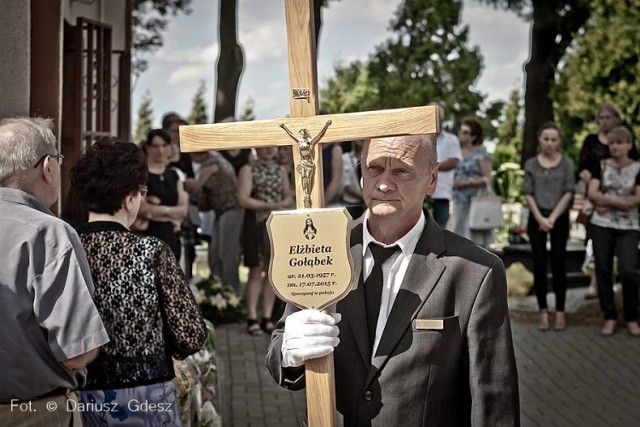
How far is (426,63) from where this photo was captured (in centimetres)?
2473

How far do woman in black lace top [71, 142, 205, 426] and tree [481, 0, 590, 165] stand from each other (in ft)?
51.6

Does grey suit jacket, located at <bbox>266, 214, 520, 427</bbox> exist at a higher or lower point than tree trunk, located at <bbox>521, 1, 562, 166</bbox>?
lower

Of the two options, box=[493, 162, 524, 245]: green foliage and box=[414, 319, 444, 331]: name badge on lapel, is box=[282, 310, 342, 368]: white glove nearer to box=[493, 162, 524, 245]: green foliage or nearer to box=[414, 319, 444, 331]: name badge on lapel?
box=[414, 319, 444, 331]: name badge on lapel

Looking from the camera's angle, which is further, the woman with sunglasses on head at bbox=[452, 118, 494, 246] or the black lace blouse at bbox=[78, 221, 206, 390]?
the woman with sunglasses on head at bbox=[452, 118, 494, 246]

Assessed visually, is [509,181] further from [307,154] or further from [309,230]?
[309,230]

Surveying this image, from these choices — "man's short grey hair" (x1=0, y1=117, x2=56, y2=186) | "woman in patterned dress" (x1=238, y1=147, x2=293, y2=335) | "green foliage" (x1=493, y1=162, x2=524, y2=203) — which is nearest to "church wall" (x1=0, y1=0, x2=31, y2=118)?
"man's short grey hair" (x1=0, y1=117, x2=56, y2=186)

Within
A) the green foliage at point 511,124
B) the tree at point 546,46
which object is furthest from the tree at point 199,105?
the tree at point 546,46

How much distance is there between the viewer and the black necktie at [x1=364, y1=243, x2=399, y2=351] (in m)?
3.21

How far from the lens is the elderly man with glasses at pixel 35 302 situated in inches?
139

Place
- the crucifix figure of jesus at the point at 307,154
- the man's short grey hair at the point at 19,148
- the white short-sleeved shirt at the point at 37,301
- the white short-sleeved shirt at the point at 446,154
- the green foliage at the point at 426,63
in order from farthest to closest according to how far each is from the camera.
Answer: the green foliage at the point at 426,63 → the white short-sleeved shirt at the point at 446,154 → the man's short grey hair at the point at 19,148 → the white short-sleeved shirt at the point at 37,301 → the crucifix figure of jesus at the point at 307,154

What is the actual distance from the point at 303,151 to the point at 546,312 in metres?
7.51

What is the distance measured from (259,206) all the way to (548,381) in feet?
9.70

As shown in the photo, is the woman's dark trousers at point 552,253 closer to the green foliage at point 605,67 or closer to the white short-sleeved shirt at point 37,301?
the green foliage at point 605,67

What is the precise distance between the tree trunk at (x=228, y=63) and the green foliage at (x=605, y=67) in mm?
5164
